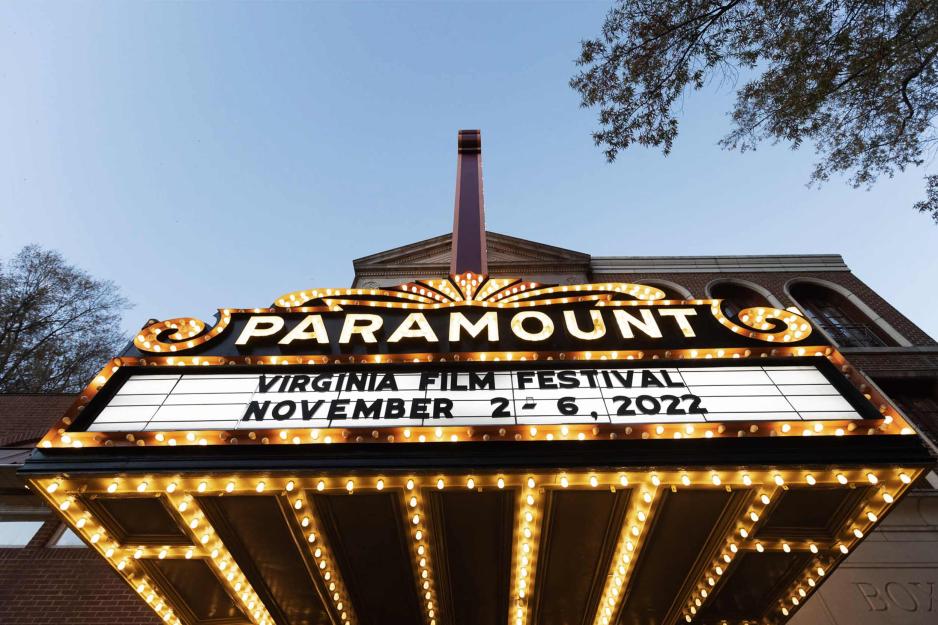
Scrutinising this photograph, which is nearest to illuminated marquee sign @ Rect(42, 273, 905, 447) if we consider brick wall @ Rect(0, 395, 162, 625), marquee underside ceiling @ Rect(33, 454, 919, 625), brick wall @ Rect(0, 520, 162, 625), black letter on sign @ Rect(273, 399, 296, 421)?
black letter on sign @ Rect(273, 399, 296, 421)

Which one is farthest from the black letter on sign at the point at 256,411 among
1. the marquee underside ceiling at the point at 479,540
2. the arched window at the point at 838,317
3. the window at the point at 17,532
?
the arched window at the point at 838,317

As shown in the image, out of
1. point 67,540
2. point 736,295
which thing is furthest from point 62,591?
point 736,295

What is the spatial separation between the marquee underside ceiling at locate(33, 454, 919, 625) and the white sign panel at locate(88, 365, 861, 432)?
0.58 meters

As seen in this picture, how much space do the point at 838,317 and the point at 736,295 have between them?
8.80 feet

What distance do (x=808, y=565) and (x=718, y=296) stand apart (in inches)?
409

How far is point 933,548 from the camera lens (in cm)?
804

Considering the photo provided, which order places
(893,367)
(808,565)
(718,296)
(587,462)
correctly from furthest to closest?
(718,296), (893,367), (808,565), (587,462)

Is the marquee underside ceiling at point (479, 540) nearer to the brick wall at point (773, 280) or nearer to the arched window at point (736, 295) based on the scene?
the brick wall at point (773, 280)

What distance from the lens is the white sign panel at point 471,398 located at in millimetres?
4918

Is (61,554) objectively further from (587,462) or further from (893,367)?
(893,367)

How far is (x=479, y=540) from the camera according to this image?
5.36 m

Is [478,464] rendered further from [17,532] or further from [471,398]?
[17,532]

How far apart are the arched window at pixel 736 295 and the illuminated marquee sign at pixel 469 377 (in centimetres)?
921

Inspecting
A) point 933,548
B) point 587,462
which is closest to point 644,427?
point 587,462
